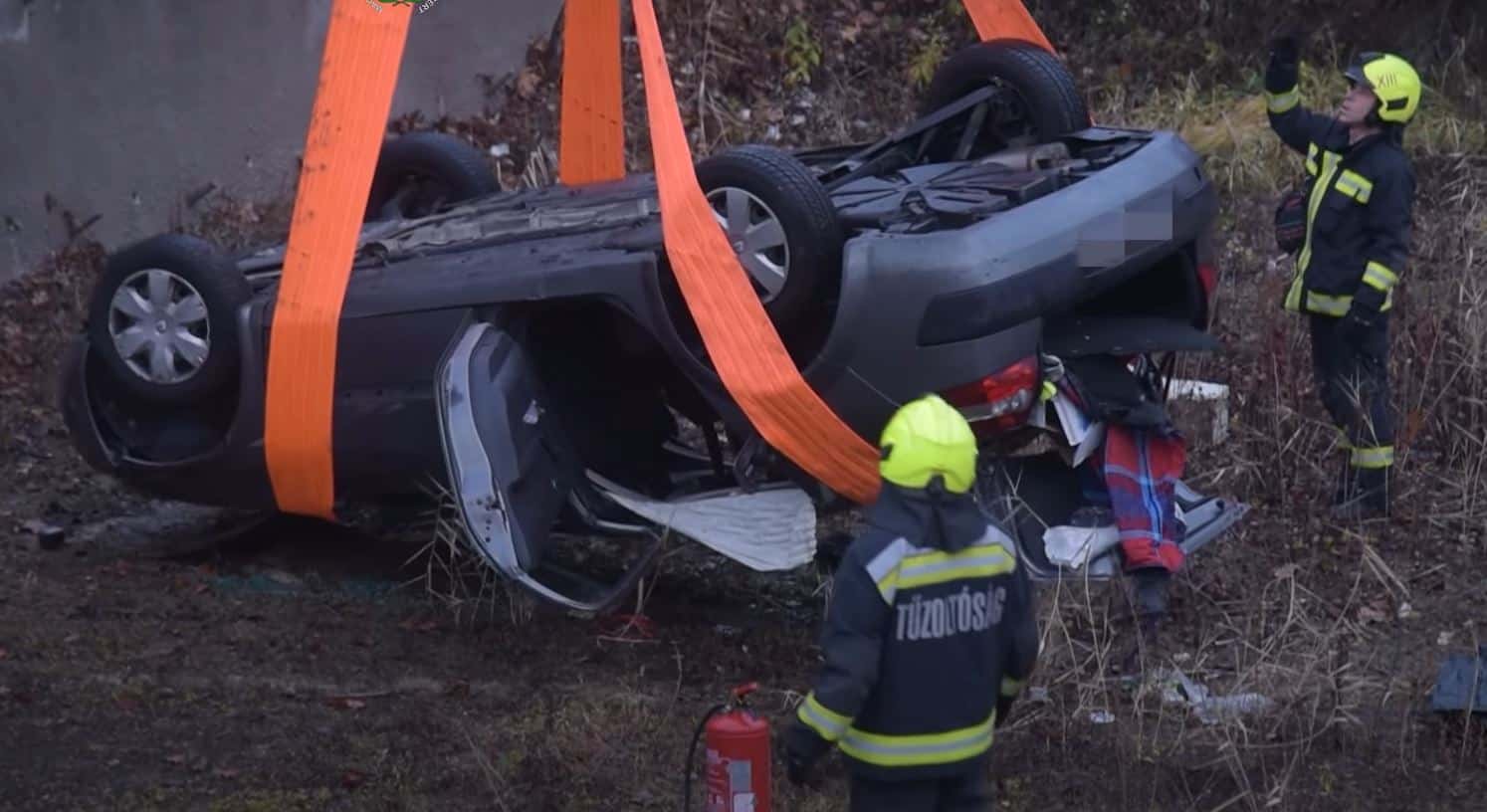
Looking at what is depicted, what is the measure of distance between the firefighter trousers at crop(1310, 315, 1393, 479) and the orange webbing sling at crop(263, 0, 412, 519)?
364 centimetres

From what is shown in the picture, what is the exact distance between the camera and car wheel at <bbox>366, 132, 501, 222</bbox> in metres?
7.50

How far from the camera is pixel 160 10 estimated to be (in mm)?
9789

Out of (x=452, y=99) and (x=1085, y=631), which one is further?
(x=452, y=99)

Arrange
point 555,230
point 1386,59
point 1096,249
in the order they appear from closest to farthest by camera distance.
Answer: point 1096,249 → point 555,230 → point 1386,59

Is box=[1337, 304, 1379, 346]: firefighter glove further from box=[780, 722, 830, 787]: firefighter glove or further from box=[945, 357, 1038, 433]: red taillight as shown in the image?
box=[780, 722, 830, 787]: firefighter glove

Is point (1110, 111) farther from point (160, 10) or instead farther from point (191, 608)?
point (191, 608)

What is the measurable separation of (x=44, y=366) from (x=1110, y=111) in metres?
6.27

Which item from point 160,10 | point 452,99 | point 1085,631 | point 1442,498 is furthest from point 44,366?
point 1442,498

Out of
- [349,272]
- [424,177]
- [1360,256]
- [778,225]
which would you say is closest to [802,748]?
[778,225]

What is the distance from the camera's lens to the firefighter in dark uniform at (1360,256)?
7.18 metres

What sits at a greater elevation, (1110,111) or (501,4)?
(501,4)

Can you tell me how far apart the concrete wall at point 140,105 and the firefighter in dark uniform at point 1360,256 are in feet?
Result: 17.5

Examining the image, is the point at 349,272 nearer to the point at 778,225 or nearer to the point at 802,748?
the point at 778,225

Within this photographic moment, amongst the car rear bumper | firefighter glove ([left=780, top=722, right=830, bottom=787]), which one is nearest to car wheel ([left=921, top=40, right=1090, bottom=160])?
the car rear bumper
